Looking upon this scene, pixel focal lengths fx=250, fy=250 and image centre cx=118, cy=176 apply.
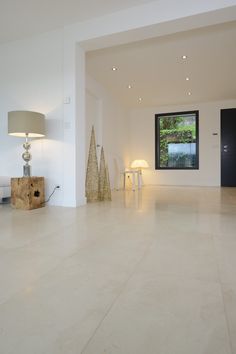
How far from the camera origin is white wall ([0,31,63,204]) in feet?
11.8

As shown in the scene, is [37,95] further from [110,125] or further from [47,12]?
[110,125]

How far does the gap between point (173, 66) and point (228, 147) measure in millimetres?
3263

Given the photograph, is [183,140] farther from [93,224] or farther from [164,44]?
[93,224]

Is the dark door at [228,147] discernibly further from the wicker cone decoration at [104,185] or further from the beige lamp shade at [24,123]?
the beige lamp shade at [24,123]

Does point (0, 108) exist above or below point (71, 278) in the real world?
above

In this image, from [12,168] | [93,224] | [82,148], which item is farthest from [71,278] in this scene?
[12,168]

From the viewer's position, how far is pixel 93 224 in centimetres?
239

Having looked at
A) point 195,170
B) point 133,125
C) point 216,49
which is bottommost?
point 195,170

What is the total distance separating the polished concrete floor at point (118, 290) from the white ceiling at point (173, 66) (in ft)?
9.53

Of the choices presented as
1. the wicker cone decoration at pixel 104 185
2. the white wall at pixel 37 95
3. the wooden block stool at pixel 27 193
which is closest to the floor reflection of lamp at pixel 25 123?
the white wall at pixel 37 95

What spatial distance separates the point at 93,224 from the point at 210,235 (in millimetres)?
1054

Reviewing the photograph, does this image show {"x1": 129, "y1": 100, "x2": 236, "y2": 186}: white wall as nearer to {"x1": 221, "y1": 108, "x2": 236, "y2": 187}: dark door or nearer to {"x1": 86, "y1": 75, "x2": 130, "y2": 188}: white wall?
{"x1": 221, "y1": 108, "x2": 236, "y2": 187}: dark door

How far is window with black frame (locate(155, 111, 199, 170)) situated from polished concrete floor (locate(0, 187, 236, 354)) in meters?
5.41

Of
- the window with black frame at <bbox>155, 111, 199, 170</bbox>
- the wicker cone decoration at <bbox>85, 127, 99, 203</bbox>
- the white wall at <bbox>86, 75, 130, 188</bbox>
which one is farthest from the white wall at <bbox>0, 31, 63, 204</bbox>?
the window with black frame at <bbox>155, 111, 199, 170</bbox>
